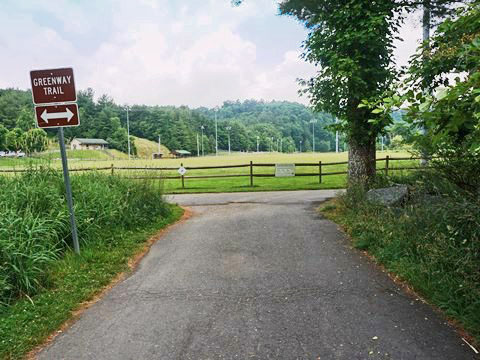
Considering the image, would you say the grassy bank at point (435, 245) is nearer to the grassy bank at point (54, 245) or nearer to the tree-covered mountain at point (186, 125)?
the grassy bank at point (54, 245)

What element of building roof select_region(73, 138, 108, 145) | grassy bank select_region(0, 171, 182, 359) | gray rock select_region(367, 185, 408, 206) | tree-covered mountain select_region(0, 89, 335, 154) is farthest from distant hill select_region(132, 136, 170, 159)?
gray rock select_region(367, 185, 408, 206)

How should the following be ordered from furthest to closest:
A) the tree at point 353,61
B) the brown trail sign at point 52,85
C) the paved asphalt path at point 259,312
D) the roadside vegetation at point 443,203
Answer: the tree at point 353,61, the brown trail sign at point 52,85, the paved asphalt path at point 259,312, the roadside vegetation at point 443,203

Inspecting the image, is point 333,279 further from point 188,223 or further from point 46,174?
point 46,174

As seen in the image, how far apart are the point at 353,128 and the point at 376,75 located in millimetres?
1343

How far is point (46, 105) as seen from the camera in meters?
5.00

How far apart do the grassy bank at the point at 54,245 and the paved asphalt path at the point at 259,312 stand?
0.34 m

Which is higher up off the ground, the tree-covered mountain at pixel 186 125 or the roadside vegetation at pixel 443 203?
the tree-covered mountain at pixel 186 125

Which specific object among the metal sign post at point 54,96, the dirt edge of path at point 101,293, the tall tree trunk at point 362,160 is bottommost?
the dirt edge of path at point 101,293

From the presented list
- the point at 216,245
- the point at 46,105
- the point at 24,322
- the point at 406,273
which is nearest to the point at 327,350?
the point at 406,273

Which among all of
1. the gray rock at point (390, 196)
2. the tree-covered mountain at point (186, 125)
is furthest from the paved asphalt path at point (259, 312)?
the tree-covered mountain at point (186, 125)

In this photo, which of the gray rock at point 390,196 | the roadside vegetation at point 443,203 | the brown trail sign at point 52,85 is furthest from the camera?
the gray rock at point 390,196

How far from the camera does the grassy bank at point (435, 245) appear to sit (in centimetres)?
345

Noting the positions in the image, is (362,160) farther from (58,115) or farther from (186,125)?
(186,125)

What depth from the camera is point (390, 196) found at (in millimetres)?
6961
